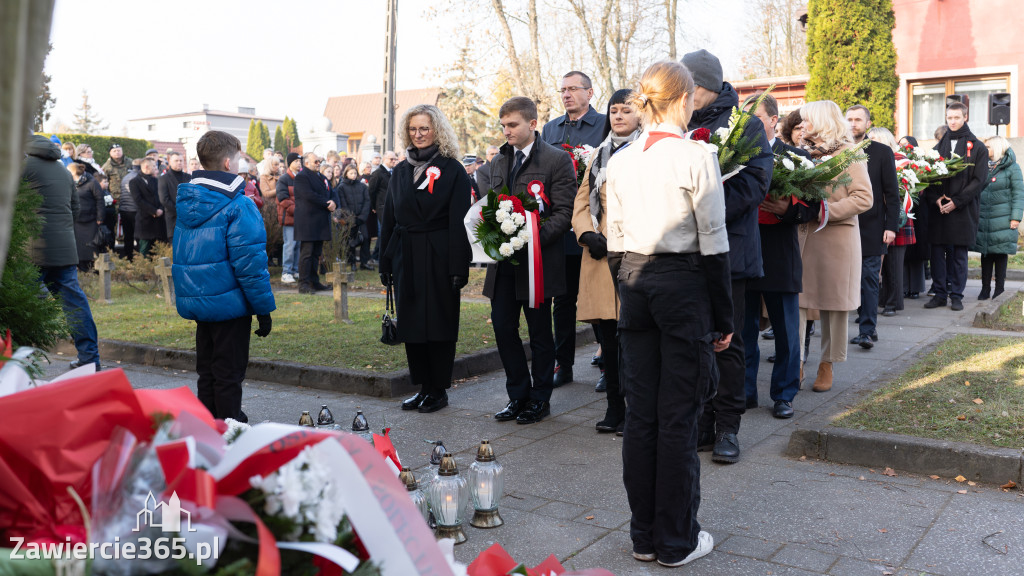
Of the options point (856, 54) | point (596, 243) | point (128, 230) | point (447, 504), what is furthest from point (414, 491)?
point (856, 54)

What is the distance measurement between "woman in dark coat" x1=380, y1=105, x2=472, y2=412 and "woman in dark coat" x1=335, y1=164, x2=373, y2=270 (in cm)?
1070

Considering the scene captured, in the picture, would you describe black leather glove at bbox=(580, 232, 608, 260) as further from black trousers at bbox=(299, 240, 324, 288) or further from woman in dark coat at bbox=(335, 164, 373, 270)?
woman in dark coat at bbox=(335, 164, 373, 270)

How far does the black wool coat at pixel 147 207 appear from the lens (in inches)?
596

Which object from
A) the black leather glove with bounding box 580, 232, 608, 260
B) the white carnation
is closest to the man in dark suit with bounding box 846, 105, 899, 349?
the black leather glove with bounding box 580, 232, 608, 260

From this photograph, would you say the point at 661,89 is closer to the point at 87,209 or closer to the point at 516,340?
the point at 516,340

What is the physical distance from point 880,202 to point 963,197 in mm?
3619

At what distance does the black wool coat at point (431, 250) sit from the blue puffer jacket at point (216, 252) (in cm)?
132

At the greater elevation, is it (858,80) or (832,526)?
(858,80)

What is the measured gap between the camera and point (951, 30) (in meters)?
23.5

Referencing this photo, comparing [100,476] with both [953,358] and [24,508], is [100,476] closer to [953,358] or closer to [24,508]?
[24,508]

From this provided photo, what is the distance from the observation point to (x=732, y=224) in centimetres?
528

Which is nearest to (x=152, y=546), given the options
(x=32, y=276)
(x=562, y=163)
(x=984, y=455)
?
(x=32, y=276)

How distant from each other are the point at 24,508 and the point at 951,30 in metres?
26.4

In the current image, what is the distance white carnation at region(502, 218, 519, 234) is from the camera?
609 centimetres
